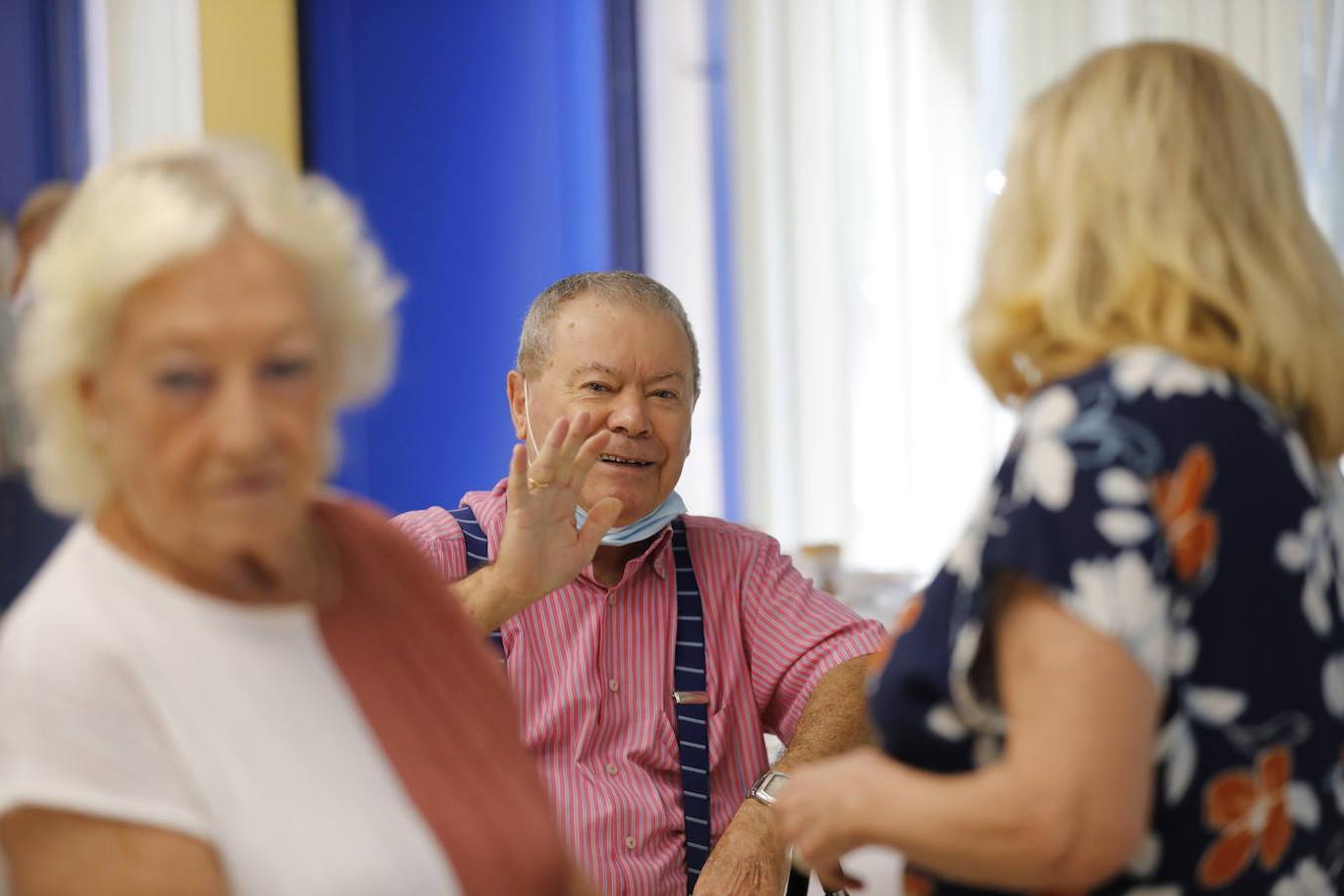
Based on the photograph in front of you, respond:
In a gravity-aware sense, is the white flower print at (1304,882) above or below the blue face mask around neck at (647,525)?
below

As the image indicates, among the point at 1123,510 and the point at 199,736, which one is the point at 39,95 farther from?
the point at 1123,510

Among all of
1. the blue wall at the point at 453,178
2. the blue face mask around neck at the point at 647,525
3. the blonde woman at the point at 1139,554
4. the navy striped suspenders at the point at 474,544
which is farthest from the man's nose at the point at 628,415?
the blue wall at the point at 453,178

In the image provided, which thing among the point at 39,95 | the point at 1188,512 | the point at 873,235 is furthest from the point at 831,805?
the point at 873,235

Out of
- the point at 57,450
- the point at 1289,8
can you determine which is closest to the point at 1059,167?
the point at 57,450

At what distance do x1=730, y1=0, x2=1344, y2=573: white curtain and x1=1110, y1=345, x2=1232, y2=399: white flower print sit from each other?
12.1ft

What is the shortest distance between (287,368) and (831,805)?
0.58 metres

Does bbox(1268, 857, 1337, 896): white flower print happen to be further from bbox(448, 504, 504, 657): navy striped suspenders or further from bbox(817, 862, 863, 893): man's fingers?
bbox(448, 504, 504, 657): navy striped suspenders

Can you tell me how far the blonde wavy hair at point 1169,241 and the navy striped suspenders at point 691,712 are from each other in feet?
A: 2.90

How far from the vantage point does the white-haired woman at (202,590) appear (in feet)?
3.23

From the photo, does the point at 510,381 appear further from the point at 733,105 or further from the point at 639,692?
the point at 733,105

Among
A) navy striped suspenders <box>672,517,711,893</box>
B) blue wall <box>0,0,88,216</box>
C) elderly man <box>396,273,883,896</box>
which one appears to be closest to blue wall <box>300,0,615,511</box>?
blue wall <box>0,0,88,216</box>

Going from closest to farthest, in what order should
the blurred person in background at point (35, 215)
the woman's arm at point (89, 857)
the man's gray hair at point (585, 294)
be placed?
the woman's arm at point (89, 857)
the man's gray hair at point (585, 294)
the blurred person in background at point (35, 215)

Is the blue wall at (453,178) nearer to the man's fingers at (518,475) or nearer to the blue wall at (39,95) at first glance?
the blue wall at (39,95)

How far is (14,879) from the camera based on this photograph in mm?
971
